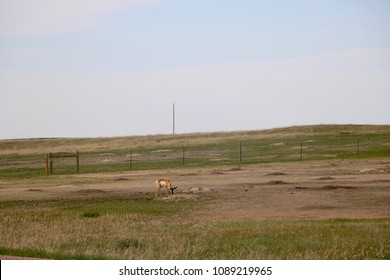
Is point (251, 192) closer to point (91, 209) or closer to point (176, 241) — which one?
point (91, 209)

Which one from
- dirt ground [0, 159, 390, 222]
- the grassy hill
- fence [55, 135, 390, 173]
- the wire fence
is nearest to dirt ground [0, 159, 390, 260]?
dirt ground [0, 159, 390, 222]

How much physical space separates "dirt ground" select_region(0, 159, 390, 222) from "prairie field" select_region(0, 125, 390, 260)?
5 cm

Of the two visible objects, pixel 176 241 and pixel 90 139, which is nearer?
pixel 176 241

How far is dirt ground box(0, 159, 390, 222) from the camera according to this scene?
90.5ft

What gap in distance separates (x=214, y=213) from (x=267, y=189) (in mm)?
8884

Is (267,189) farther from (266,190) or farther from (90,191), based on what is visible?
(90,191)

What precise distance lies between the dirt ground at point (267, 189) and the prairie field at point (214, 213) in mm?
49

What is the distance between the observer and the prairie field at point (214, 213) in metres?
17.9

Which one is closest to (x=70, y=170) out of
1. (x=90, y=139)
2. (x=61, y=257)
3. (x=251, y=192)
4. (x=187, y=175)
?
(x=187, y=175)

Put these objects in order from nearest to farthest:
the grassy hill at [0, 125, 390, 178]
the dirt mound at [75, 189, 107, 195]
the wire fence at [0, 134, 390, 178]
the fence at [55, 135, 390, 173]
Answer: the dirt mound at [75, 189, 107, 195], the wire fence at [0, 134, 390, 178], the grassy hill at [0, 125, 390, 178], the fence at [55, 135, 390, 173]

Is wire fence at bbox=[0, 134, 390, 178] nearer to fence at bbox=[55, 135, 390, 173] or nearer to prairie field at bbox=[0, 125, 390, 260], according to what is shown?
fence at bbox=[55, 135, 390, 173]

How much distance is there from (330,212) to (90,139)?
349 ft

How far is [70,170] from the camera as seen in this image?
6228 centimetres

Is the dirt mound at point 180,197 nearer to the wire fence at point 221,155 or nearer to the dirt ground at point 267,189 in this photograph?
the dirt ground at point 267,189
